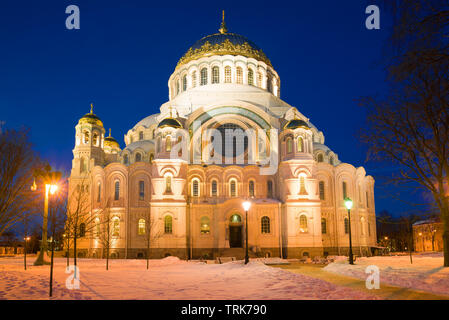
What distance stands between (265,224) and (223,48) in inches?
868

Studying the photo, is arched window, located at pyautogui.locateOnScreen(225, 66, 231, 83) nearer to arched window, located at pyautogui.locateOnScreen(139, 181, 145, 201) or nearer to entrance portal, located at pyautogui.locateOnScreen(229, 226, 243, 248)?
arched window, located at pyautogui.locateOnScreen(139, 181, 145, 201)

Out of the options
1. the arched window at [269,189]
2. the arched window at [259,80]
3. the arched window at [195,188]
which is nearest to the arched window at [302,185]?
the arched window at [269,189]

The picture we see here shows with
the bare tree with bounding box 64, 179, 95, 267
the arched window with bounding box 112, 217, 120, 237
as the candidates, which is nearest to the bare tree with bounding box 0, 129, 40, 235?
the bare tree with bounding box 64, 179, 95, 267

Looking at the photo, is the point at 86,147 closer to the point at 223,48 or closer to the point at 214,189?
the point at 214,189

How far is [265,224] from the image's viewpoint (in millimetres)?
38062

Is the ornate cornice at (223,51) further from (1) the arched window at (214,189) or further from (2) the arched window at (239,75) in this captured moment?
(1) the arched window at (214,189)

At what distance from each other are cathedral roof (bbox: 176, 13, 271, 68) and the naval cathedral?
15.1 feet

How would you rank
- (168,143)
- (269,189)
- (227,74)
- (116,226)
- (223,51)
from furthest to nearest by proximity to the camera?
(223,51) < (227,74) < (269,189) < (116,226) < (168,143)

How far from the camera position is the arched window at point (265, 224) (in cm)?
3797

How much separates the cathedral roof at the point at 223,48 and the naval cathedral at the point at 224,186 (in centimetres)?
461

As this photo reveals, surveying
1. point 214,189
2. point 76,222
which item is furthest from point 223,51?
point 76,222

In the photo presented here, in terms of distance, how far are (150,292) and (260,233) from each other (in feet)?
85.3
